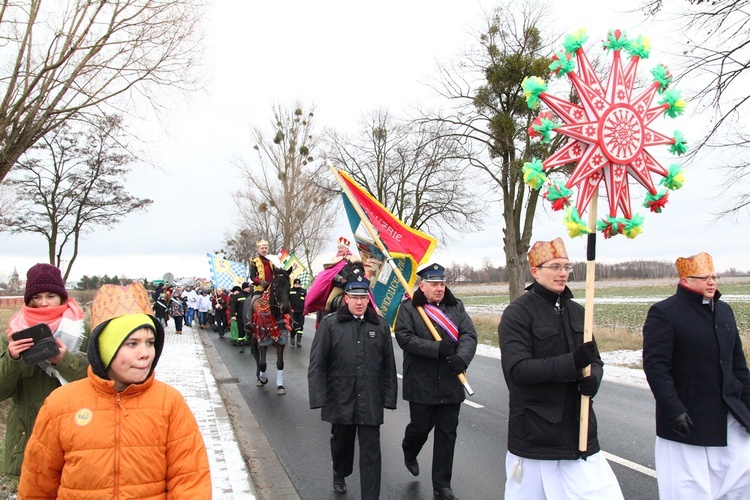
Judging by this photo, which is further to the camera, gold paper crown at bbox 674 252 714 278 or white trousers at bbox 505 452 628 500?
gold paper crown at bbox 674 252 714 278

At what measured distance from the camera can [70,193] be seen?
2258cm

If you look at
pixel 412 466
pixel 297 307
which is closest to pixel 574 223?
pixel 412 466

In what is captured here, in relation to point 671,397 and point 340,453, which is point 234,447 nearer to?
point 340,453

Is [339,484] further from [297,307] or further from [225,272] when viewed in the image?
[225,272]

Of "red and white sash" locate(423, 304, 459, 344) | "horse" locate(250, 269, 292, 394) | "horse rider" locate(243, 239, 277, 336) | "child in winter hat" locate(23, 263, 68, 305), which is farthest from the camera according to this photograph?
"horse rider" locate(243, 239, 277, 336)

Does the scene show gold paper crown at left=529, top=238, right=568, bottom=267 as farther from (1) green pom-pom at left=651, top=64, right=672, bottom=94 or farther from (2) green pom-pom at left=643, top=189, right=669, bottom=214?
(1) green pom-pom at left=651, top=64, right=672, bottom=94

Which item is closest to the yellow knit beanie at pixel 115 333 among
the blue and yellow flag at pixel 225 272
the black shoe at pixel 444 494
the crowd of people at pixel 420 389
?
the crowd of people at pixel 420 389

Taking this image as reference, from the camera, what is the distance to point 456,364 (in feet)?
16.2

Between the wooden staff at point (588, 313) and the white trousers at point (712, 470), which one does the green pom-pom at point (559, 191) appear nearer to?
the wooden staff at point (588, 313)

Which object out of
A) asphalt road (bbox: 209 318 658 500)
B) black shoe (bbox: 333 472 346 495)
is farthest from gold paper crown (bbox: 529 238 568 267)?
black shoe (bbox: 333 472 346 495)

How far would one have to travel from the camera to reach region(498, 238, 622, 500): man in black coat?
3545 mm

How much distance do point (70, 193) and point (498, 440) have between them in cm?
2065

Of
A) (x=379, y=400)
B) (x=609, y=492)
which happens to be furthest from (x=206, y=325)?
(x=609, y=492)

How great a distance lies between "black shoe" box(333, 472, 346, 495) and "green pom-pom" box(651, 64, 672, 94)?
13.2 ft
